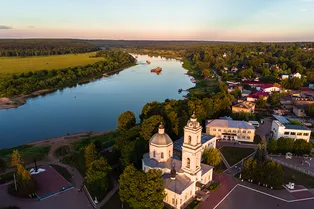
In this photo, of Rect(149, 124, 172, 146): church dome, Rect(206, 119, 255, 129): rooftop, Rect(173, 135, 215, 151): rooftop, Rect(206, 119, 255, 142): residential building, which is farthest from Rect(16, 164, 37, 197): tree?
Rect(206, 119, 255, 129): rooftop

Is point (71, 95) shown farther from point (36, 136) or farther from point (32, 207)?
point (32, 207)

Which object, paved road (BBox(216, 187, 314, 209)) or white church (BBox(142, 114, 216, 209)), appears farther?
paved road (BBox(216, 187, 314, 209))

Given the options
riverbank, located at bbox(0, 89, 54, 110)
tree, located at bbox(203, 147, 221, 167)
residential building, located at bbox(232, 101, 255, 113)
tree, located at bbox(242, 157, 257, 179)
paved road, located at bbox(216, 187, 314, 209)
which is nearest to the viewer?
paved road, located at bbox(216, 187, 314, 209)

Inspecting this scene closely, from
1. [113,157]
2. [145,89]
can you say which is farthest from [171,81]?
[113,157]

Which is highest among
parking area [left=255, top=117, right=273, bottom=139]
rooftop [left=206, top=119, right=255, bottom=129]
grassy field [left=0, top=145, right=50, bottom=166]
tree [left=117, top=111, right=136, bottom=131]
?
tree [left=117, top=111, right=136, bottom=131]

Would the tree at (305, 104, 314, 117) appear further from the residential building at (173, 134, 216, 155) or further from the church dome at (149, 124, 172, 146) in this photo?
the church dome at (149, 124, 172, 146)

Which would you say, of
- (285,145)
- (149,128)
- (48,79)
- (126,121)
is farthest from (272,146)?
(48,79)

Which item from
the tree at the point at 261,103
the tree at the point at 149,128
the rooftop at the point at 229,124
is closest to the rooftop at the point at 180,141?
the tree at the point at 149,128

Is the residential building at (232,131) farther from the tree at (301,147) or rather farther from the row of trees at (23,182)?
the row of trees at (23,182)
